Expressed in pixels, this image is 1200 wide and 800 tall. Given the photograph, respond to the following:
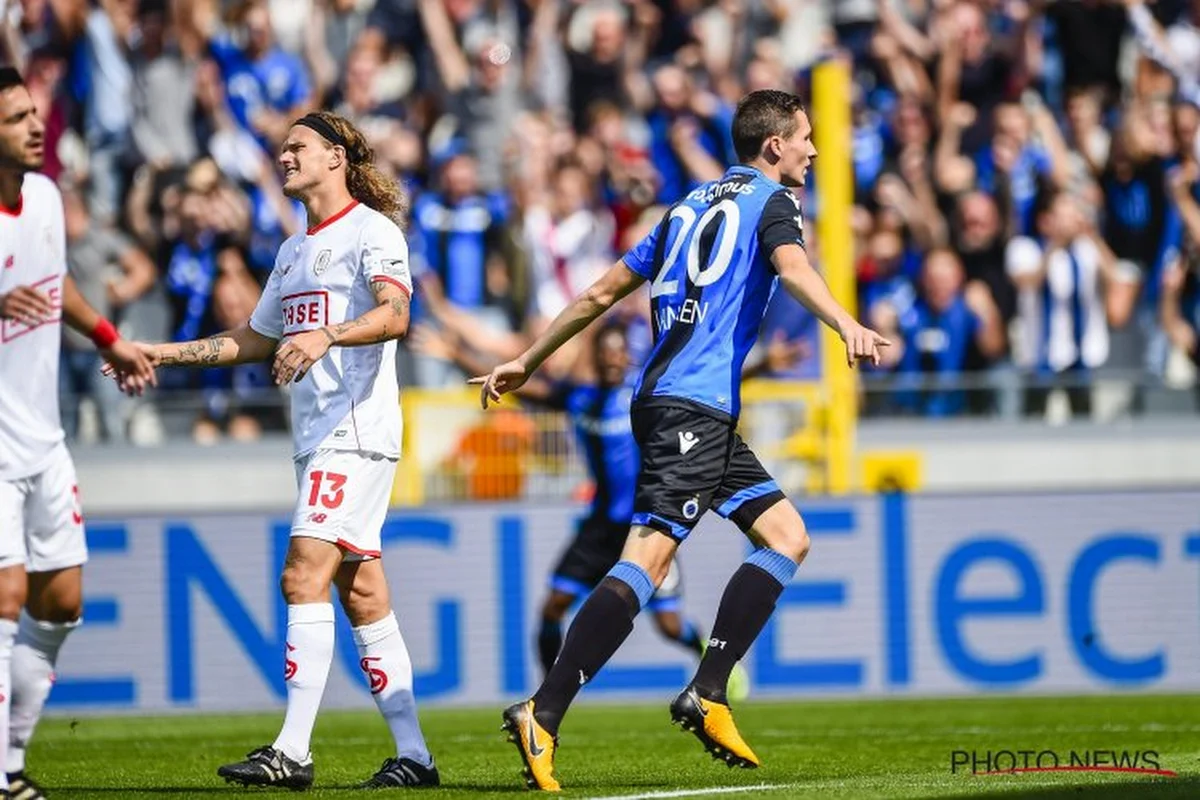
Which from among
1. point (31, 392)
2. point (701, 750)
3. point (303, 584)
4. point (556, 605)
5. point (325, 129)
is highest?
point (325, 129)

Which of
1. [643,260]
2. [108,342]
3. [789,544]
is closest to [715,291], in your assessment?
[643,260]

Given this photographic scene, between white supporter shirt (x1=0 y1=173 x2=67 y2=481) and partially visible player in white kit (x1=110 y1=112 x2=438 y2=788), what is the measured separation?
49cm

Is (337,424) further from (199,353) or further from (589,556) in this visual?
(589,556)

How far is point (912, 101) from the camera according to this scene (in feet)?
55.2

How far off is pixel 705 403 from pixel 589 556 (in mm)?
5127

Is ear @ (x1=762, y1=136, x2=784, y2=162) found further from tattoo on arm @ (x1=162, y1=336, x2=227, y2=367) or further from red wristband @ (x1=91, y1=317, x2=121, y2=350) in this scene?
red wristband @ (x1=91, y1=317, x2=121, y2=350)

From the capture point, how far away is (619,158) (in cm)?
1636

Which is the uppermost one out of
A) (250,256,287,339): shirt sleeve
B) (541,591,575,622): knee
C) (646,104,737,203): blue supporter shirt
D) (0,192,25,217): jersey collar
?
→ (646,104,737,203): blue supporter shirt

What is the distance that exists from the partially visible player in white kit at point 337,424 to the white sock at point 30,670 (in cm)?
81

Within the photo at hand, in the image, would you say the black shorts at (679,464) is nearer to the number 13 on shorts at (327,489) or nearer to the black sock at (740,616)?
the black sock at (740,616)

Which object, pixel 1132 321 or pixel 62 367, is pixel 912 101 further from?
pixel 62 367

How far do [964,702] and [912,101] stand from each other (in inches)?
214

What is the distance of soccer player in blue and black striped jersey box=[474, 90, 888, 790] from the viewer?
7.48m

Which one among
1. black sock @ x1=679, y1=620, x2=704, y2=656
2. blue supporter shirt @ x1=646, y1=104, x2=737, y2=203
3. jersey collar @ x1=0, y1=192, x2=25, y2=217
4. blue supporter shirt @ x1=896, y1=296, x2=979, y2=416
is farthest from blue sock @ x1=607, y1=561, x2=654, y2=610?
blue supporter shirt @ x1=646, y1=104, x2=737, y2=203
